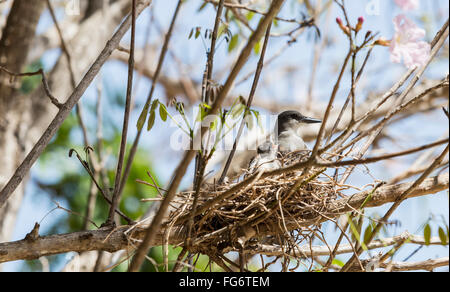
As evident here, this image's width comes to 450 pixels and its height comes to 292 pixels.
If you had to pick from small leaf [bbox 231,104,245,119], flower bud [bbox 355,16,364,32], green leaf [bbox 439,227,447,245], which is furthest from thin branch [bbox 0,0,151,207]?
green leaf [bbox 439,227,447,245]

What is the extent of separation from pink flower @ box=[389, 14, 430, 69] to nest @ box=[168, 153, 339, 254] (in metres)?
0.85

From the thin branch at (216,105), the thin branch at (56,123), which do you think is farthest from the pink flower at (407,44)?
the thin branch at (56,123)

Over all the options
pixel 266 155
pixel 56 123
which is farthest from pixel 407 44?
pixel 266 155

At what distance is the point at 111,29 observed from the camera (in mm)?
5324

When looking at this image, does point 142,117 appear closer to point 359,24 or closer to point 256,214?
point 256,214

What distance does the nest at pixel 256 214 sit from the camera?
8.96 feet

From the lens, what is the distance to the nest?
8.96 feet

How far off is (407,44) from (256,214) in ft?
3.91

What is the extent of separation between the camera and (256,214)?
9.18 feet

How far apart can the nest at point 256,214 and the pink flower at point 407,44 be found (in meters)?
0.85

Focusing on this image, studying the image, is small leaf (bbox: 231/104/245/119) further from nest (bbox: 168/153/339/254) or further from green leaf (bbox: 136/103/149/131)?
nest (bbox: 168/153/339/254)

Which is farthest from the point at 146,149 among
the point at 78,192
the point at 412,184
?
the point at 412,184

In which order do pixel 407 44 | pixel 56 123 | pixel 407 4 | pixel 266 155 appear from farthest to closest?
pixel 266 155, pixel 56 123, pixel 407 44, pixel 407 4

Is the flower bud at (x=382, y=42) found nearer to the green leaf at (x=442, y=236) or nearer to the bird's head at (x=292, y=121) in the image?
the green leaf at (x=442, y=236)
